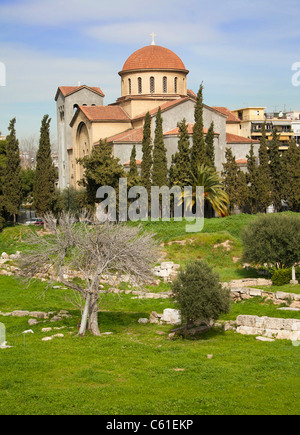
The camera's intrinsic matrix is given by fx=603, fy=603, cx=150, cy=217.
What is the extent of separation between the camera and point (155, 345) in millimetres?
14484

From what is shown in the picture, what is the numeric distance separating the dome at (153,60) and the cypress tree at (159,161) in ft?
30.6

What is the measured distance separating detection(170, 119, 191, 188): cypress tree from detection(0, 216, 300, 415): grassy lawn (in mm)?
18823

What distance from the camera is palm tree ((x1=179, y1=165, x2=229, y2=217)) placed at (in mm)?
36406

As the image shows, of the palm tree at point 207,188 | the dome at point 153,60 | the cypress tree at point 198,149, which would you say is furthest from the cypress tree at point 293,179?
the dome at point 153,60

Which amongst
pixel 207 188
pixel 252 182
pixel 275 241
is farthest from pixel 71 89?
pixel 275 241

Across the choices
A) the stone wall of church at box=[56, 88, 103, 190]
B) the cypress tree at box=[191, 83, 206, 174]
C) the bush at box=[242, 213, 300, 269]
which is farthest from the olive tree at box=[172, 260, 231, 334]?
the stone wall of church at box=[56, 88, 103, 190]

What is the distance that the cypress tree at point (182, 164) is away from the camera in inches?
1453

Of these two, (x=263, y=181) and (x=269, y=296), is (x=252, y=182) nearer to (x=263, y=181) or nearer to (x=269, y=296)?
(x=263, y=181)

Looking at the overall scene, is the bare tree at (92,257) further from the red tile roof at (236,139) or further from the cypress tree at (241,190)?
the red tile roof at (236,139)

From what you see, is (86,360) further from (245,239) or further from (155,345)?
(245,239)

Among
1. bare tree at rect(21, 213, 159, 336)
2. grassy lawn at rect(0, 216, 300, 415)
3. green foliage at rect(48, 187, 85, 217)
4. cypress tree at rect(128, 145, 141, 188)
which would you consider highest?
cypress tree at rect(128, 145, 141, 188)

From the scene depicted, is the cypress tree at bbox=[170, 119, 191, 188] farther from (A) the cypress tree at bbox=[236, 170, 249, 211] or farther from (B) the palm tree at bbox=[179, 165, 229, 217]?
(A) the cypress tree at bbox=[236, 170, 249, 211]

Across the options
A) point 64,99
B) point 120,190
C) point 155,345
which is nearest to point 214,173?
point 120,190
